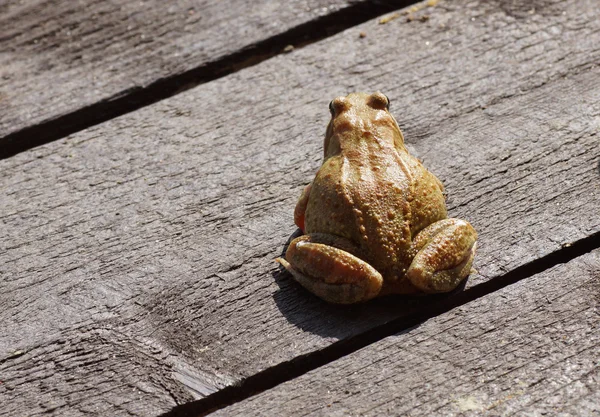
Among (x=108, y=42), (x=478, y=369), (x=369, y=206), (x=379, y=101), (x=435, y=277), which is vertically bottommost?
(x=478, y=369)

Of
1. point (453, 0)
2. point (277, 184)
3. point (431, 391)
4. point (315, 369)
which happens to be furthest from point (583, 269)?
point (453, 0)

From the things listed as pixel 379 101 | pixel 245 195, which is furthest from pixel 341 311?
pixel 379 101

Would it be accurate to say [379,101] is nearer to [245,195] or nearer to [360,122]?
[360,122]

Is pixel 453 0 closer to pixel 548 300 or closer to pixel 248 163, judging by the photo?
pixel 248 163

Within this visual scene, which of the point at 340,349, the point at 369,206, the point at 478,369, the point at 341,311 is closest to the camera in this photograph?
the point at 478,369

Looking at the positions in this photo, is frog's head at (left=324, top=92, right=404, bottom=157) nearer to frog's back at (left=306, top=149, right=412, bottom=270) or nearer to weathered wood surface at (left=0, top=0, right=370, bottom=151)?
frog's back at (left=306, top=149, right=412, bottom=270)

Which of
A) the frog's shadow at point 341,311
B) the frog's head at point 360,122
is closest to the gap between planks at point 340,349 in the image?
the frog's shadow at point 341,311

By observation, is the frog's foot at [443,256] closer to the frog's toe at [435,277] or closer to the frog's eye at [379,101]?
the frog's toe at [435,277]
